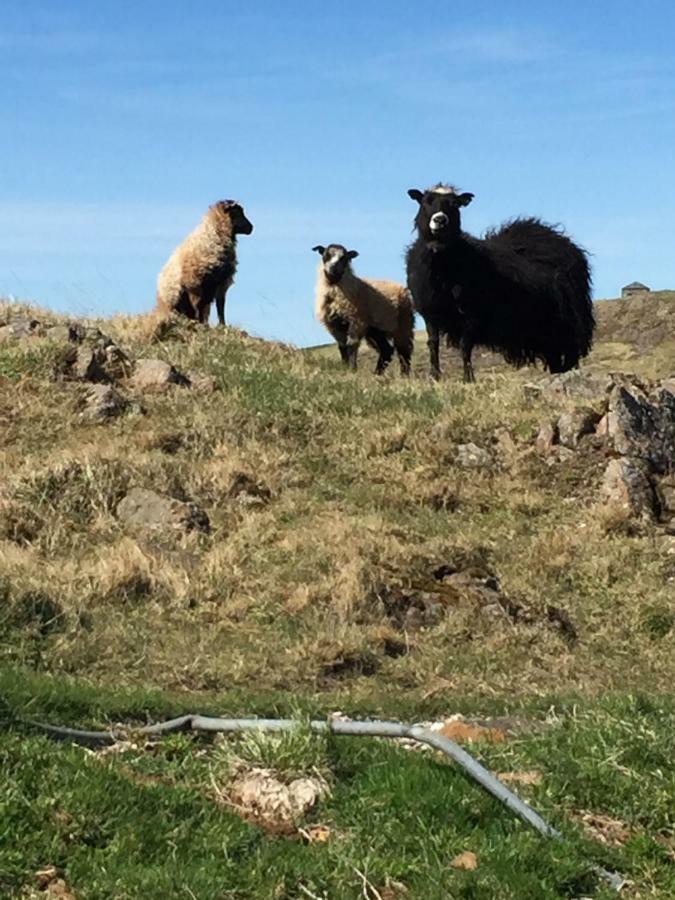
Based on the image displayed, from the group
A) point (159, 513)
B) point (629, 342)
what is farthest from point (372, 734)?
point (629, 342)

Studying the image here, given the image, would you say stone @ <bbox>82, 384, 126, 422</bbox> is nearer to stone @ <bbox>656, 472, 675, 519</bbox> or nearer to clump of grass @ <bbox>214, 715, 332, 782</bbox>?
stone @ <bbox>656, 472, 675, 519</bbox>

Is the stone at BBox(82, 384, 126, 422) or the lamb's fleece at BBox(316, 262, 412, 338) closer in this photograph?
the stone at BBox(82, 384, 126, 422)

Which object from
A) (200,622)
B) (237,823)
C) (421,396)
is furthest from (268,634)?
(421,396)

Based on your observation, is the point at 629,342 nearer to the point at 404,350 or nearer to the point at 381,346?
the point at 404,350

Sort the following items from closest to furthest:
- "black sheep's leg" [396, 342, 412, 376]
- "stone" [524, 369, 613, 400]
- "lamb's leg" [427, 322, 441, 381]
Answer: "stone" [524, 369, 613, 400] < "lamb's leg" [427, 322, 441, 381] < "black sheep's leg" [396, 342, 412, 376]

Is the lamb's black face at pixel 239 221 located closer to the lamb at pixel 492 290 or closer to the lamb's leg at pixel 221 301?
the lamb's leg at pixel 221 301

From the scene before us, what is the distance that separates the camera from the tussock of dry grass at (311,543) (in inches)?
418

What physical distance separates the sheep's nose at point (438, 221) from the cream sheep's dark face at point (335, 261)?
109 inches

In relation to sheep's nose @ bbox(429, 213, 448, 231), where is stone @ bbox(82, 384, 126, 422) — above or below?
below

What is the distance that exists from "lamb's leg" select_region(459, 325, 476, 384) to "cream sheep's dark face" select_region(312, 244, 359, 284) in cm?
275

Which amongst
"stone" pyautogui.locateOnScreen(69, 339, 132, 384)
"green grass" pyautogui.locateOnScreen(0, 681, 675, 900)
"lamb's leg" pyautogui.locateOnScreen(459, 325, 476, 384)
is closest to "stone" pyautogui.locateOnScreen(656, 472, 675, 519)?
"lamb's leg" pyautogui.locateOnScreen(459, 325, 476, 384)

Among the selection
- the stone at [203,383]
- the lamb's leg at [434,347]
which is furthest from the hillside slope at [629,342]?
the stone at [203,383]

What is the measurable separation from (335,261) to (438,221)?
2.93m

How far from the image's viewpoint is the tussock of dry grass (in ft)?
34.8
